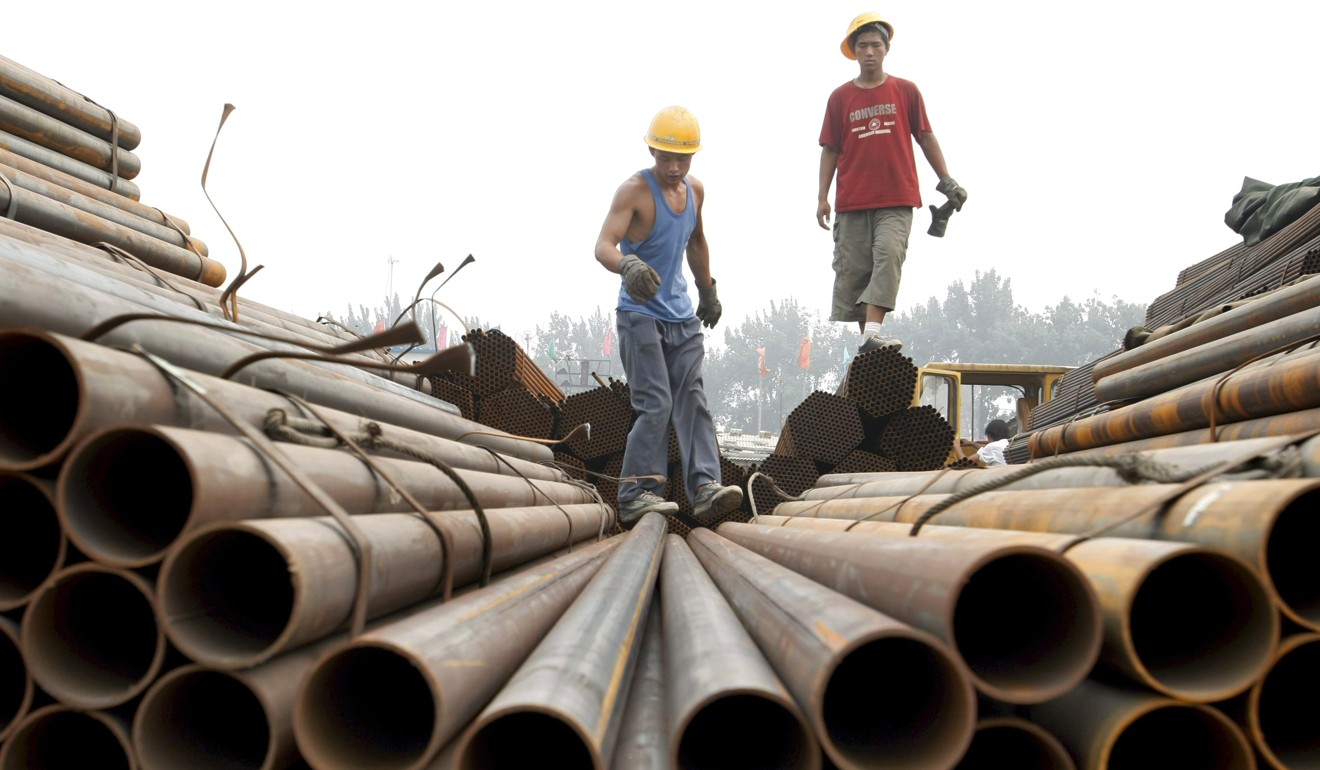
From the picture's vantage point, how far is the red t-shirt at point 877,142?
241 inches

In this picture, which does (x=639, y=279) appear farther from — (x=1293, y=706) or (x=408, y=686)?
(x=1293, y=706)

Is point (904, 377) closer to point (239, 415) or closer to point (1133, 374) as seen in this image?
point (1133, 374)

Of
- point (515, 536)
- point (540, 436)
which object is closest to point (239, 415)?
point (515, 536)

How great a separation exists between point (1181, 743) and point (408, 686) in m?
1.36

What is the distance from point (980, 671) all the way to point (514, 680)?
0.77 metres

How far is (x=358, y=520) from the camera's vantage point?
1.76 metres

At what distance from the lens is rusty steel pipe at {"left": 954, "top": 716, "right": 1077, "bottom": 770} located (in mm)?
1472

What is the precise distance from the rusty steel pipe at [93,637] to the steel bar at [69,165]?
4.05m

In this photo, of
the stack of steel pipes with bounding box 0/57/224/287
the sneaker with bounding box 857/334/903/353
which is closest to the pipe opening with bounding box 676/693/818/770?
the stack of steel pipes with bounding box 0/57/224/287

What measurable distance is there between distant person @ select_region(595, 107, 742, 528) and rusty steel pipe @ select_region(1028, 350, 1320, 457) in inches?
76.9

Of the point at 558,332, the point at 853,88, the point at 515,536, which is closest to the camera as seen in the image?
the point at 515,536

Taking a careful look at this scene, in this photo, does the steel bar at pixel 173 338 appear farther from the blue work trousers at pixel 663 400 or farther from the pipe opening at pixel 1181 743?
the pipe opening at pixel 1181 743

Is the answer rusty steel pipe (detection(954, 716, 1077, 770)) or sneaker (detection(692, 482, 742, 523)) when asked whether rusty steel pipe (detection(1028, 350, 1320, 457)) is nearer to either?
rusty steel pipe (detection(954, 716, 1077, 770))

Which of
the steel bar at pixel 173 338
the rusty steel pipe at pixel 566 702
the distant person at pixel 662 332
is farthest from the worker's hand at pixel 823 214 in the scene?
the rusty steel pipe at pixel 566 702
